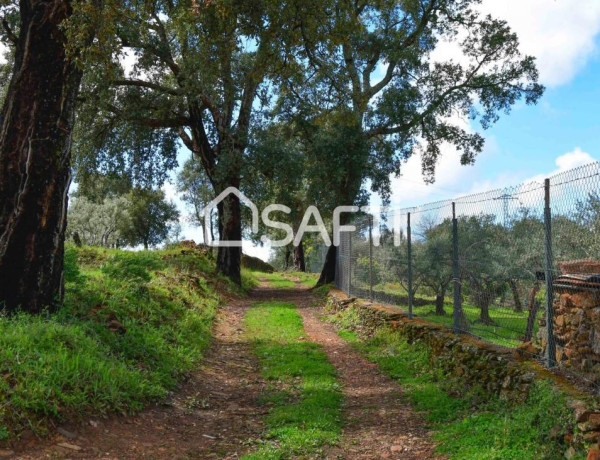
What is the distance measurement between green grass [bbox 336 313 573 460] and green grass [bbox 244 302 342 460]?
3.57 ft

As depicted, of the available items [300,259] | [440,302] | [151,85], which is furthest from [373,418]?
[300,259]

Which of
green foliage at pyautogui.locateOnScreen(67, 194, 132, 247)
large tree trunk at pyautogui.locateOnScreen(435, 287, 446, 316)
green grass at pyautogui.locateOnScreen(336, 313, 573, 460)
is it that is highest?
green foliage at pyautogui.locateOnScreen(67, 194, 132, 247)

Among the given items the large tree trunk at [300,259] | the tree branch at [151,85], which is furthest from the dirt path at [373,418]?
the large tree trunk at [300,259]

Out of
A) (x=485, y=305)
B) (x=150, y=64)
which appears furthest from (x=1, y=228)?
(x=150, y=64)

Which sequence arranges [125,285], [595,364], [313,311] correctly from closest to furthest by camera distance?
[595,364], [125,285], [313,311]

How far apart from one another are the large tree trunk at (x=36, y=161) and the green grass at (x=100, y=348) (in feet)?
2.03

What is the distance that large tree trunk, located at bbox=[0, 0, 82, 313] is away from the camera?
23.9 feet

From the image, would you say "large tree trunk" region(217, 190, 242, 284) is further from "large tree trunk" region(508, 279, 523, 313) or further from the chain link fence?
"large tree trunk" region(508, 279, 523, 313)

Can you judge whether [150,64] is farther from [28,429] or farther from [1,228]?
[28,429]

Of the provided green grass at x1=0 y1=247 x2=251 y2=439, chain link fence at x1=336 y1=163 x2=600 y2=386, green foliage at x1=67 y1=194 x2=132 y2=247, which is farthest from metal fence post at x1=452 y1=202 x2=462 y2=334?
green foliage at x1=67 y1=194 x2=132 y2=247

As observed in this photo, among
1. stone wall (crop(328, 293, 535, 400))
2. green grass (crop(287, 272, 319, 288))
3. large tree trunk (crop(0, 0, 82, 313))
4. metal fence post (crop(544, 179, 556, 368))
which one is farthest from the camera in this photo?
green grass (crop(287, 272, 319, 288))

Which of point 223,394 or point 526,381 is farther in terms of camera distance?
point 223,394

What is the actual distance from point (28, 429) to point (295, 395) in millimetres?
3165

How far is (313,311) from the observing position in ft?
48.9
